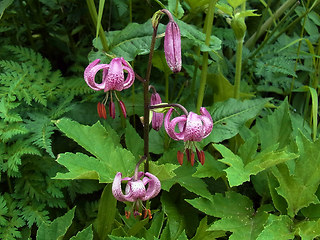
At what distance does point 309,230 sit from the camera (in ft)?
4.60

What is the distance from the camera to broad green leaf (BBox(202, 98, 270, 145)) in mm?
1663

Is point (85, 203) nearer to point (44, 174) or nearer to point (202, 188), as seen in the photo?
point (44, 174)

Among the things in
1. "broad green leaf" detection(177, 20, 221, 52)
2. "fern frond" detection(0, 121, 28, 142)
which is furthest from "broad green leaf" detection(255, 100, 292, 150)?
"fern frond" detection(0, 121, 28, 142)

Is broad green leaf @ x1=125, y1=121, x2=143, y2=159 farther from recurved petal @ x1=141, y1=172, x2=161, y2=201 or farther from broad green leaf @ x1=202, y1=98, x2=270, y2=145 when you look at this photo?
recurved petal @ x1=141, y1=172, x2=161, y2=201

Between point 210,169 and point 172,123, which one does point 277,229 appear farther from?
point 172,123

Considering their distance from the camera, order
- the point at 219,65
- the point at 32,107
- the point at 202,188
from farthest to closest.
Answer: the point at 219,65 < the point at 32,107 < the point at 202,188

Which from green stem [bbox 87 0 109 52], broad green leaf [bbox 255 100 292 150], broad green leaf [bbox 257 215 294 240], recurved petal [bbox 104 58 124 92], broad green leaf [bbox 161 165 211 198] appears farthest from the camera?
broad green leaf [bbox 255 100 292 150]

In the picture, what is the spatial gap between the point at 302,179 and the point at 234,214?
0.95 ft

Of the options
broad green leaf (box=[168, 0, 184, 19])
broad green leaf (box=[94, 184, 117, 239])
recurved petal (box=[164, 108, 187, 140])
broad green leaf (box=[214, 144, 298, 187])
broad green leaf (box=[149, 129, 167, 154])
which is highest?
broad green leaf (box=[168, 0, 184, 19])

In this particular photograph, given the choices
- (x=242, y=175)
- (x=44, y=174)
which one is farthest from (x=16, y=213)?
(x=242, y=175)

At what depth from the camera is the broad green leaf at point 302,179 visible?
59.1 inches

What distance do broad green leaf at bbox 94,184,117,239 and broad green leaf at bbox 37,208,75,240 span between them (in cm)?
13

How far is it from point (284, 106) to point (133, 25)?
0.71 m

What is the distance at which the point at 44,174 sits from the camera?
1682 mm
